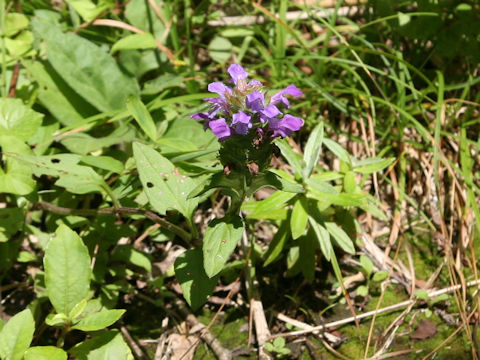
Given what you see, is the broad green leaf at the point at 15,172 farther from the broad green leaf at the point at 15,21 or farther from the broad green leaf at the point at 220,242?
the broad green leaf at the point at 15,21

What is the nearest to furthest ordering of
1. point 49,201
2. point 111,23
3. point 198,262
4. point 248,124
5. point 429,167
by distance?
point 248,124
point 198,262
point 49,201
point 429,167
point 111,23

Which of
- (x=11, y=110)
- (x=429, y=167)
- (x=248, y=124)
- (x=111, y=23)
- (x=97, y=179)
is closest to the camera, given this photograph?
(x=248, y=124)

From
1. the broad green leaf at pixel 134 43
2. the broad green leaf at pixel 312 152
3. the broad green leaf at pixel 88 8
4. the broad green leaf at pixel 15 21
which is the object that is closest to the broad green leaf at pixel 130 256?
the broad green leaf at pixel 312 152

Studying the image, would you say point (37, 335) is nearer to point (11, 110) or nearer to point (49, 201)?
point (49, 201)

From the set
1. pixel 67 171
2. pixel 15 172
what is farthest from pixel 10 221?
pixel 67 171

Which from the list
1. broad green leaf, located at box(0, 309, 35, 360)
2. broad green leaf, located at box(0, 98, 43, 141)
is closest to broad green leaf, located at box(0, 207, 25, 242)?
broad green leaf, located at box(0, 98, 43, 141)

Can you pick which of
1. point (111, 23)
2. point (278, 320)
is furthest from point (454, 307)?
point (111, 23)
